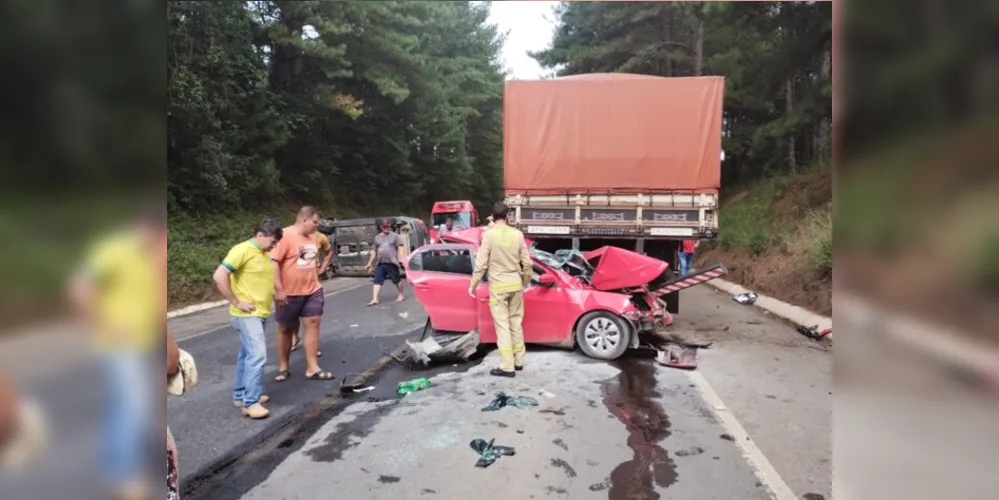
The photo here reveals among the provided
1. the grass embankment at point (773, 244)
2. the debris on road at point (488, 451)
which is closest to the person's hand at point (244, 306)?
the debris on road at point (488, 451)

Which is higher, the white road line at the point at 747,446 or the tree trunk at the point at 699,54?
the tree trunk at the point at 699,54

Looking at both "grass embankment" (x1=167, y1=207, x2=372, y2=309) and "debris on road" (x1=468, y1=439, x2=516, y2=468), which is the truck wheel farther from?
"grass embankment" (x1=167, y1=207, x2=372, y2=309)

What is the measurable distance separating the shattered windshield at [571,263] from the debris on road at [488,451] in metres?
3.39

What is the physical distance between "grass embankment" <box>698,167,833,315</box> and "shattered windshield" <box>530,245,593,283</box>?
2971mm

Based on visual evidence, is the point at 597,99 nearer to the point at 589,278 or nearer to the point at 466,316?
the point at 589,278

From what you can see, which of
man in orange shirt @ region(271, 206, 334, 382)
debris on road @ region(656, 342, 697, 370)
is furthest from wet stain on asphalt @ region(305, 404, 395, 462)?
debris on road @ region(656, 342, 697, 370)

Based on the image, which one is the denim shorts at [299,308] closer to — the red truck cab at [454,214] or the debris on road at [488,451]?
the debris on road at [488,451]

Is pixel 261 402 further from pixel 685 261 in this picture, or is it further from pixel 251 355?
pixel 685 261

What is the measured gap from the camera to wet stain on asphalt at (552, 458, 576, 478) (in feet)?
12.3

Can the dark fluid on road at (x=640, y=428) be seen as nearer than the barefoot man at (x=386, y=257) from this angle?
Yes

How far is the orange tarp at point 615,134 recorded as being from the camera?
9188mm

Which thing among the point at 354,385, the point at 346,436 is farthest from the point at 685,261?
the point at 346,436

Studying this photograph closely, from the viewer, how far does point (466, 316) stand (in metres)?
7.15

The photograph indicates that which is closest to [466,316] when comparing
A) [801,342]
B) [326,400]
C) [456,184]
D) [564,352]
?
[564,352]
